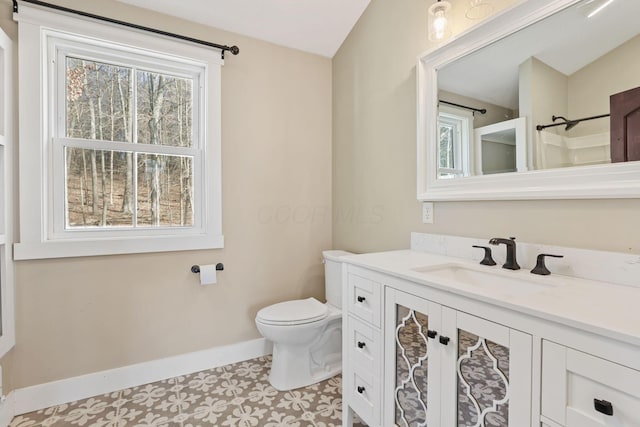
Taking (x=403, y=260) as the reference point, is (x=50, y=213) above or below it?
above

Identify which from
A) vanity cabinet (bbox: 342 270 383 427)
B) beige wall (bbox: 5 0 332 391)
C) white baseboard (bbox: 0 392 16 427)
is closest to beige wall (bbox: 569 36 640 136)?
vanity cabinet (bbox: 342 270 383 427)

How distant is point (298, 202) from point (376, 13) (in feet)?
4.82

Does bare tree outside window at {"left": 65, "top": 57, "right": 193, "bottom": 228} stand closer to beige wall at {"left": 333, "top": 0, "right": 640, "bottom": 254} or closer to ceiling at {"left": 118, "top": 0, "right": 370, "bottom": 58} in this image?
ceiling at {"left": 118, "top": 0, "right": 370, "bottom": 58}

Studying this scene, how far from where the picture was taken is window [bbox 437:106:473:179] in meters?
1.54

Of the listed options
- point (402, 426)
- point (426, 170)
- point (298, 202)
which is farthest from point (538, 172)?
point (298, 202)

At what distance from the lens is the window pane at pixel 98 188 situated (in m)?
1.85

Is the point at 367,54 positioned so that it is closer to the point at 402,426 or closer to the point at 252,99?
the point at 252,99

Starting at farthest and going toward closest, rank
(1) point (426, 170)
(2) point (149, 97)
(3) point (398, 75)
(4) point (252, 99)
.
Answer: (4) point (252, 99)
(2) point (149, 97)
(3) point (398, 75)
(1) point (426, 170)

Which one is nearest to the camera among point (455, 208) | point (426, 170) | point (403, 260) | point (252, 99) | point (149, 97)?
point (403, 260)

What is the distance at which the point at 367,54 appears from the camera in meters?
2.17

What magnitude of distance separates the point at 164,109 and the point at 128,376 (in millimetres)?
1773

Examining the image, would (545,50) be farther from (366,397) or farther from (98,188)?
(98,188)

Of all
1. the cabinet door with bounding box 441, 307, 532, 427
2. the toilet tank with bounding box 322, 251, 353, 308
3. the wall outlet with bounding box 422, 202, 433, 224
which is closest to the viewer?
the cabinet door with bounding box 441, 307, 532, 427

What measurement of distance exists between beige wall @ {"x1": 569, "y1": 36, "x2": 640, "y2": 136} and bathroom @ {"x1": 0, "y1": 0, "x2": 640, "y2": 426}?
1.05ft
